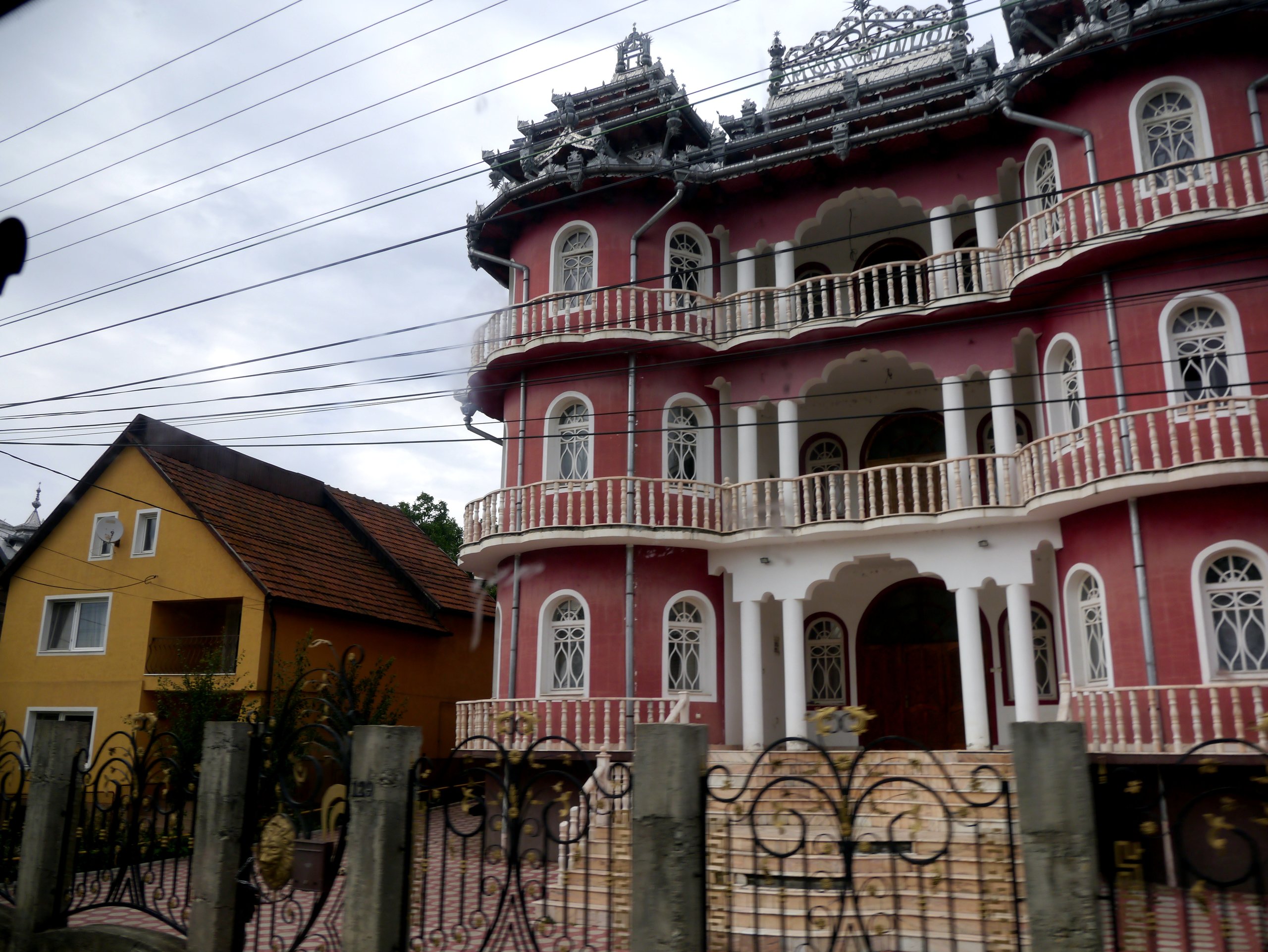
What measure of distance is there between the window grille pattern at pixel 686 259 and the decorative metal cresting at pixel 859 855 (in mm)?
8568

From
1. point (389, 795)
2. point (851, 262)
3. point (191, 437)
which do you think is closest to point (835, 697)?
point (851, 262)

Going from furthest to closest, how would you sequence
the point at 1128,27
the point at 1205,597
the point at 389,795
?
the point at 1128,27 → the point at 1205,597 → the point at 389,795

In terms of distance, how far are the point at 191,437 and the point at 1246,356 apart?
21461mm

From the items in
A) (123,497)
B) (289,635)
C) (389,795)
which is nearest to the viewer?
(389,795)

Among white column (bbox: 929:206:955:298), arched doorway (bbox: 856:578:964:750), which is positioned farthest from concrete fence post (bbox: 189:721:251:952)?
white column (bbox: 929:206:955:298)

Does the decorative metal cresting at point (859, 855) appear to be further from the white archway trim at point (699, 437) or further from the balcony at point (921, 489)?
the white archway trim at point (699, 437)

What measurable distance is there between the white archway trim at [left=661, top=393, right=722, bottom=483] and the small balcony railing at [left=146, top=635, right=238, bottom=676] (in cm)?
1041

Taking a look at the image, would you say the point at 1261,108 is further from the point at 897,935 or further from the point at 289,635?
the point at 289,635

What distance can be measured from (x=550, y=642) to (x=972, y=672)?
693 cm

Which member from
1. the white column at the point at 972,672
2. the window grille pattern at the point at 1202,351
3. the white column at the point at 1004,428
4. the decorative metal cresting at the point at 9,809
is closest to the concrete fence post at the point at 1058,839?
the decorative metal cresting at the point at 9,809

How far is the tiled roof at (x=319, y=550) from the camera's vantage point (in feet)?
71.6

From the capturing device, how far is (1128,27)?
13.8 meters

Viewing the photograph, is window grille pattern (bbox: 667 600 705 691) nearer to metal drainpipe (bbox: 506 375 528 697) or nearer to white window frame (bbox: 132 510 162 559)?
metal drainpipe (bbox: 506 375 528 697)

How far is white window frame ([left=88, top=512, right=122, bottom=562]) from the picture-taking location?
914 inches
